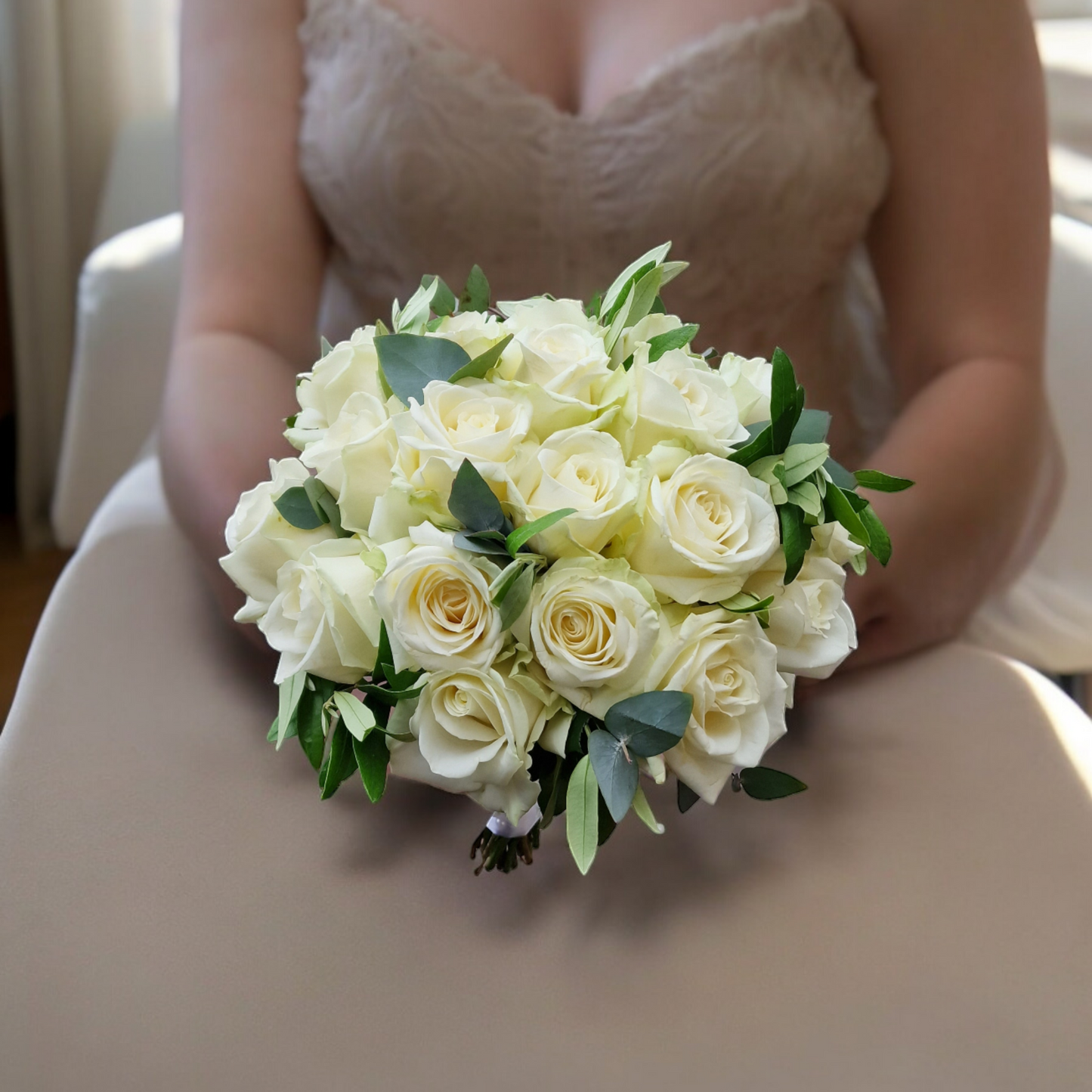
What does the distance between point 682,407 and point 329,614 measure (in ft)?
0.58

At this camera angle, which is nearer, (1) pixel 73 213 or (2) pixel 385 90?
(2) pixel 385 90

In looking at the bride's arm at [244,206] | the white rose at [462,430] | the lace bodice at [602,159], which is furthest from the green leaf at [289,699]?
the lace bodice at [602,159]

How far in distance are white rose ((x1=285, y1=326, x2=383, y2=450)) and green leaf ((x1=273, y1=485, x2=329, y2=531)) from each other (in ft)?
0.10

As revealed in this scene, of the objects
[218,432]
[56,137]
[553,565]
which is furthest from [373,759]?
[56,137]

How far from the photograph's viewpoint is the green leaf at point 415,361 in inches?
21.2

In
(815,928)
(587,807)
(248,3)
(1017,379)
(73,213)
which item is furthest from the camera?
(73,213)

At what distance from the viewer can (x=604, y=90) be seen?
0.96 metres

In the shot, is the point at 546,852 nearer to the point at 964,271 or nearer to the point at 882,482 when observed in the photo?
the point at 882,482

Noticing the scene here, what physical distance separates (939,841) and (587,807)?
28 cm

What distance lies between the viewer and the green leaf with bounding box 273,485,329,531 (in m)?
0.55

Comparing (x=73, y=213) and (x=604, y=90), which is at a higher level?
(x=604, y=90)

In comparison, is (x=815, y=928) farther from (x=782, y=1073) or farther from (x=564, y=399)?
(x=564, y=399)

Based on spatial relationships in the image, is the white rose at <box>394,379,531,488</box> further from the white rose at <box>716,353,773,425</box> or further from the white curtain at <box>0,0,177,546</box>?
the white curtain at <box>0,0,177,546</box>

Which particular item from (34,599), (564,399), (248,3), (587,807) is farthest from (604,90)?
(34,599)
